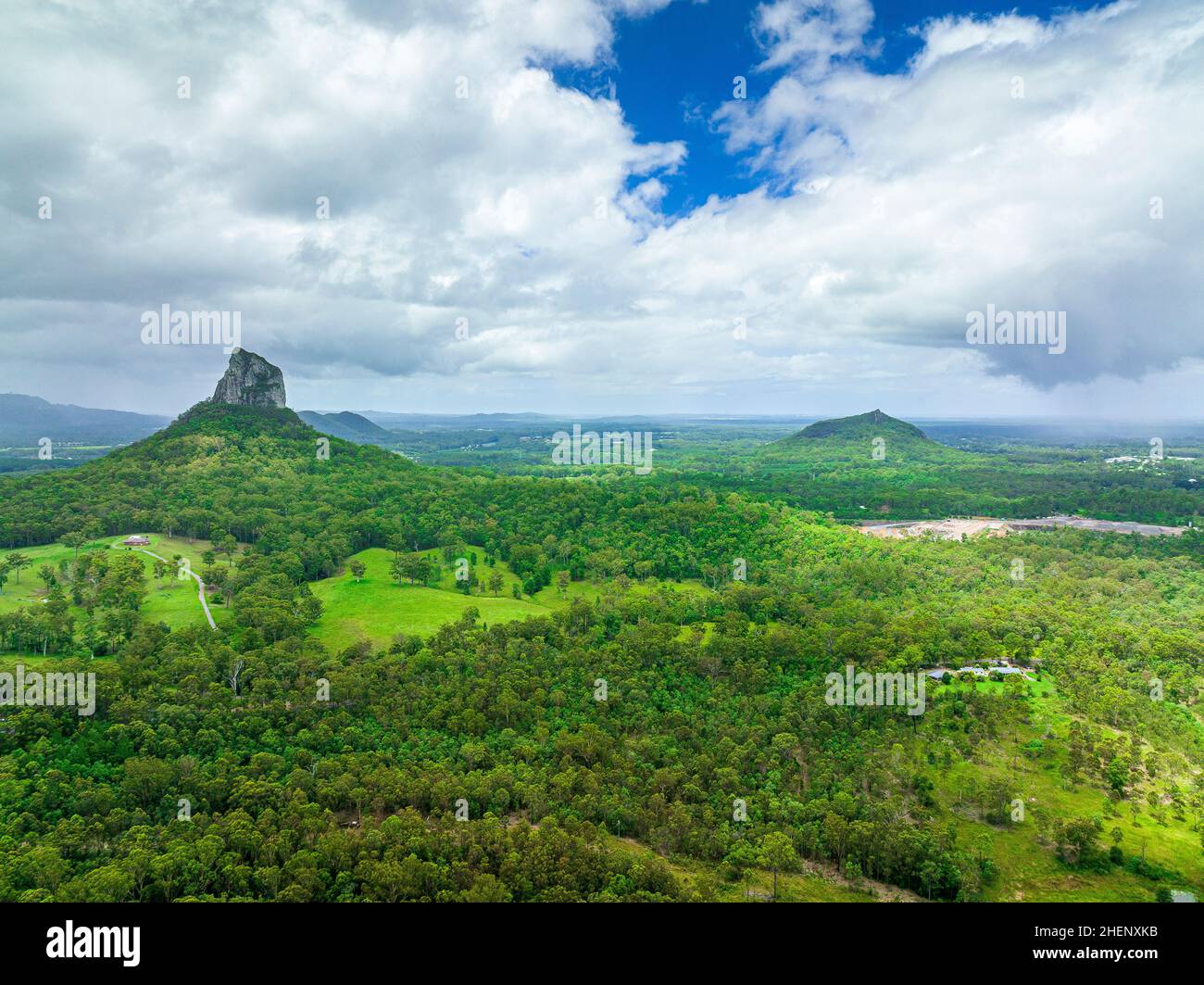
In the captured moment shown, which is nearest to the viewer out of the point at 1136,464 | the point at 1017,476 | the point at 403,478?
the point at 403,478

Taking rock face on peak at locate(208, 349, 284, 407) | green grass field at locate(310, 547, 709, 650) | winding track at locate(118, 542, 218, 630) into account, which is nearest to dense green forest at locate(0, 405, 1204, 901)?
winding track at locate(118, 542, 218, 630)

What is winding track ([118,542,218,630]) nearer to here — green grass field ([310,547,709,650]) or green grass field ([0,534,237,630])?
green grass field ([0,534,237,630])

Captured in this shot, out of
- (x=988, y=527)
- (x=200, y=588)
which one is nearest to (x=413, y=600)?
(x=200, y=588)

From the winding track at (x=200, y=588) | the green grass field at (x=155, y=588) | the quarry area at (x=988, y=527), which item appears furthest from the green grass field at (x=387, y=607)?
the quarry area at (x=988, y=527)

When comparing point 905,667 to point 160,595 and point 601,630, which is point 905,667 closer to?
point 601,630

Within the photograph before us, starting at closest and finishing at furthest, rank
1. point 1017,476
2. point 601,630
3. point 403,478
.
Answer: point 601,630, point 403,478, point 1017,476

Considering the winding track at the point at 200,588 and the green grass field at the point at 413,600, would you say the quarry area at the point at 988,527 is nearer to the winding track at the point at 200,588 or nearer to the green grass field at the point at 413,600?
the green grass field at the point at 413,600
